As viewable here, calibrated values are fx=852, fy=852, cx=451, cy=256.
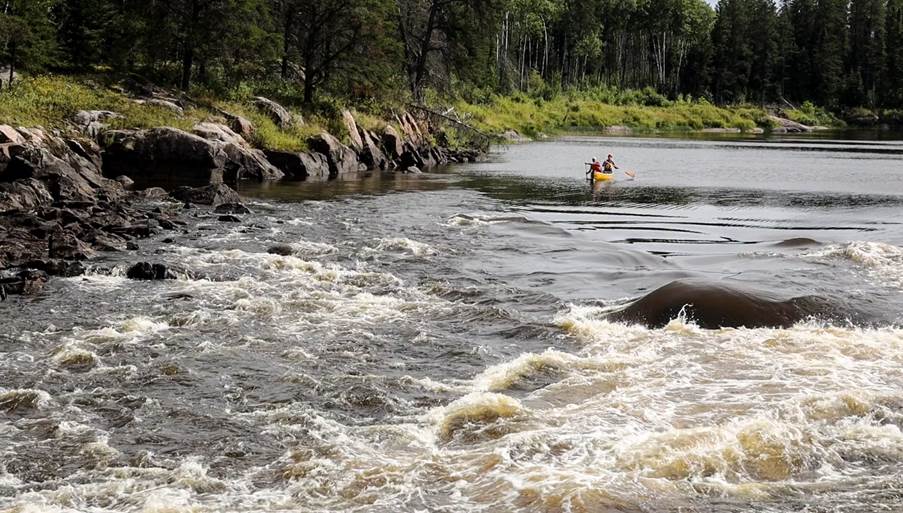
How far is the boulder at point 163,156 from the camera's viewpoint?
3362cm

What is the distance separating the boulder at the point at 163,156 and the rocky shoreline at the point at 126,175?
0.04 meters

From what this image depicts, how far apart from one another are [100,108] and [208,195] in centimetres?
1086

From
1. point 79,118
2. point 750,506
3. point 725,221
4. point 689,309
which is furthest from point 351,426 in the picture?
point 79,118

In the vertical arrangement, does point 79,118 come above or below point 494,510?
above

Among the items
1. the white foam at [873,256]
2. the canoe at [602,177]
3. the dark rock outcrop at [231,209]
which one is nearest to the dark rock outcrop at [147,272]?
the dark rock outcrop at [231,209]

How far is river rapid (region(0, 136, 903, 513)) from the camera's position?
27.5ft

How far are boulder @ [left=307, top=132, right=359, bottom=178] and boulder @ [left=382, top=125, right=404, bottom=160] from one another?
4226 mm

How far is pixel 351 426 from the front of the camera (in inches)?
392

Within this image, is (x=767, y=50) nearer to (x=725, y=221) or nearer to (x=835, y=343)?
(x=725, y=221)

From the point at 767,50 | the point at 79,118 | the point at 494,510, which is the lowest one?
the point at 494,510

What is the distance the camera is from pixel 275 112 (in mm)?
41562

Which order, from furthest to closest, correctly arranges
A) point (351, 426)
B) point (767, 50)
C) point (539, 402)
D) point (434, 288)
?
point (767, 50) → point (434, 288) → point (539, 402) → point (351, 426)

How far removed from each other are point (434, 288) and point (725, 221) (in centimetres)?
1471

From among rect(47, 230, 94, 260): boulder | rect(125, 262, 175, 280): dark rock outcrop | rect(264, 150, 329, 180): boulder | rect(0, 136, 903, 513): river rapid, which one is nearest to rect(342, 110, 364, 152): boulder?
rect(264, 150, 329, 180): boulder
